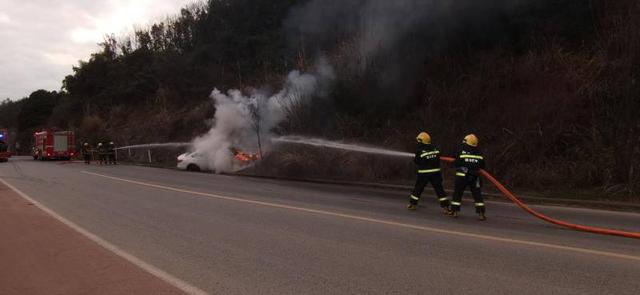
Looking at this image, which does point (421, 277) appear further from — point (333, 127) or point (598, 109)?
point (333, 127)

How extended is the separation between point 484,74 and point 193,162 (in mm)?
12178

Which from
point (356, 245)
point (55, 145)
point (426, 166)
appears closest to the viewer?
point (356, 245)

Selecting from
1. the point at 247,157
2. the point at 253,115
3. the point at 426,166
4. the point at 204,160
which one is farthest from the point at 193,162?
the point at 426,166

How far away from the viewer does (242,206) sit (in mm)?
10188

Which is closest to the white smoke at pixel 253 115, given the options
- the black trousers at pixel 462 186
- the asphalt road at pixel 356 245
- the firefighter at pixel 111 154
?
the asphalt road at pixel 356 245

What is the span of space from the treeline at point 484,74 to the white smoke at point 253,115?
0.59 meters

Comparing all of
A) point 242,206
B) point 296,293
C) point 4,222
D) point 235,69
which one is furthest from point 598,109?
point 235,69

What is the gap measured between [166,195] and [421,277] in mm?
8454

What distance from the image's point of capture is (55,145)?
1446 inches

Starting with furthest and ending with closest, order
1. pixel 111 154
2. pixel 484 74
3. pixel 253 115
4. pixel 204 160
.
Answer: pixel 111 154, pixel 204 160, pixel 253 115, pixel 484 74

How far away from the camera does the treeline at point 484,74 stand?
13.2 m

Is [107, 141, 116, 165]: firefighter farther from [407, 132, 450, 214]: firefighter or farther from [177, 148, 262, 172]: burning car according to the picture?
[407, 132, 450, 214]: firefighter

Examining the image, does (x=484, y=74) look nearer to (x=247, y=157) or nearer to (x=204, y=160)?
(x=247, y=157)


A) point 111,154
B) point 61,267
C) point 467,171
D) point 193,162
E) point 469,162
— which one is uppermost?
point 469,162
